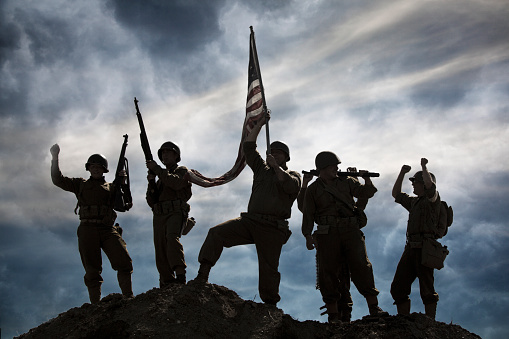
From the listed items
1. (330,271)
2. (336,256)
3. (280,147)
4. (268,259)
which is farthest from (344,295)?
(280,147)

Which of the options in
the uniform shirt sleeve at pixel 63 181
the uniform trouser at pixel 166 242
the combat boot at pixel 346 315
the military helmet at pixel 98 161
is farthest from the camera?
the military helmet at pixel 98 161

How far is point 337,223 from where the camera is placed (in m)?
10.1

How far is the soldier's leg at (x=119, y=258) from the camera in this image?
36.1 feet

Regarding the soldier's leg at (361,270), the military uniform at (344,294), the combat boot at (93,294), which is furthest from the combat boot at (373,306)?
the combat boot at (93,294)

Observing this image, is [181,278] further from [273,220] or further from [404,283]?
[404,283]

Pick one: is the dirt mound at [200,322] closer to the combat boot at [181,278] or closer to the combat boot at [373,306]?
the combat boot at [373,306]

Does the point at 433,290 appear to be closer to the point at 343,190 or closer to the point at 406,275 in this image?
the point at 406,275

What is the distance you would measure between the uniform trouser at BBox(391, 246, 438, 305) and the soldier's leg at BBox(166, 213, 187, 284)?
3.91m

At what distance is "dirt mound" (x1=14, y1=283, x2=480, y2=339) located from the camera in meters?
8.38

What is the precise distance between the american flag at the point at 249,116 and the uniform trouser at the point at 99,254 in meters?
1.96

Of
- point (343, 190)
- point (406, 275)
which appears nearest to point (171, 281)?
point (343, 190)

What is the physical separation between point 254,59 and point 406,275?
4.99 metres

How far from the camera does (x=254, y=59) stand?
460 inches

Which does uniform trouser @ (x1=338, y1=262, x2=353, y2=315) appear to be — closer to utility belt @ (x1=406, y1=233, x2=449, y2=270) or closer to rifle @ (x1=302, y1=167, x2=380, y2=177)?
utility belt @ (x1=406, y1=233, x2=449, y2=270)
